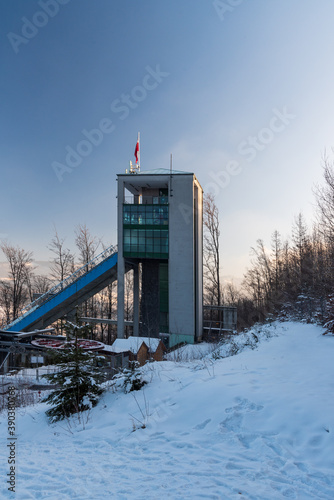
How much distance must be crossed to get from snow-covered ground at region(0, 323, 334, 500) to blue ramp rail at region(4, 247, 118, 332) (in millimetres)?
21960

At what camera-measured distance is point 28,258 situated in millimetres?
40062

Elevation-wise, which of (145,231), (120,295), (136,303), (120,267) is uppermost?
(145,231)

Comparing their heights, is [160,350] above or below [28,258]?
below

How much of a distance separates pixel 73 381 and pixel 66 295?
2265 centimetres

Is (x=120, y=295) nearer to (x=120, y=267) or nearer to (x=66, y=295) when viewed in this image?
(x=120, y=267)

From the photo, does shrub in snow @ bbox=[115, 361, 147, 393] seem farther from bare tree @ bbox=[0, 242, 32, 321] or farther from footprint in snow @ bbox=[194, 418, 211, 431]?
bare tree @ bbox=[0, 242, 32, 321]

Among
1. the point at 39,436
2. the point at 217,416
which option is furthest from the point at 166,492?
the point at 39,436

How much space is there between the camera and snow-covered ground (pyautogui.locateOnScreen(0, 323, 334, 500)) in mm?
3529

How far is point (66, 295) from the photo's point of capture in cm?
2898

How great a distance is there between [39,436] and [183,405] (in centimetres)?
328

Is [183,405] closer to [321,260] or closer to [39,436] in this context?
[39,436]

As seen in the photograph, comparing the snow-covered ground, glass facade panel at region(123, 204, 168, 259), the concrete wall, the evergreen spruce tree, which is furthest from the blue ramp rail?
the snow-covered ground

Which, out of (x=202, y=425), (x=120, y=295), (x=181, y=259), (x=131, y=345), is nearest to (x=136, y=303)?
(x=120, y=295)

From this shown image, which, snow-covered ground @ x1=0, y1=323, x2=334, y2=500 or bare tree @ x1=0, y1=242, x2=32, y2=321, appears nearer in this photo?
snow-covered ground @ x1=0, y1=323, x2=334, y2=500
